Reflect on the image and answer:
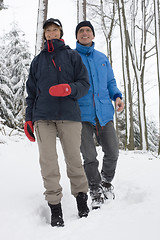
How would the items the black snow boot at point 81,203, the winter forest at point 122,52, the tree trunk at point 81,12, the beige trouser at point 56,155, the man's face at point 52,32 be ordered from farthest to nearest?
the winter forest at point 122,52 < the tree trunk at point 81,12 < the man's face at point 52,32 < the black snow boot at point 81,203 < the beige trouser at point 56,155

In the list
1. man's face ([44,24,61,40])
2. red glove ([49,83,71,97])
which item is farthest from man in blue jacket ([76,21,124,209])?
red glove ([49,83,71,97])

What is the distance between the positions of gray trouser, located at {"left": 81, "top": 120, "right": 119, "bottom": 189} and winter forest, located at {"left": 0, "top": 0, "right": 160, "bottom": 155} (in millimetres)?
3621

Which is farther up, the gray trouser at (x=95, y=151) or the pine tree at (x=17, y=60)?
the pine tree at (x=17, y=60)

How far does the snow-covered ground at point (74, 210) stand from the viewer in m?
1.73

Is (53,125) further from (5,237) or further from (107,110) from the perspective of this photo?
(5,237)

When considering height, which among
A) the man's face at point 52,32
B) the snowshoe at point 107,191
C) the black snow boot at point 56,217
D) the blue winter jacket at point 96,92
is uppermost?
the man's face at point 52,32

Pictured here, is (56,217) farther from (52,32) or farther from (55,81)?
(52,32)

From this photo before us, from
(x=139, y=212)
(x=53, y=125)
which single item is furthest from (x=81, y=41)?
(x=139, y=212)

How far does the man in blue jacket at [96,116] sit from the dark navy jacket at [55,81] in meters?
0.39

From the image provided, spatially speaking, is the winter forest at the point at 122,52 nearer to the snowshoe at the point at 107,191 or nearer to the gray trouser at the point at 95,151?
the gray trouser at the point at 95,151

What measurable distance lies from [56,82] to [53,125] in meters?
0.46

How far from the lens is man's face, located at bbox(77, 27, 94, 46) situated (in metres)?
3.04

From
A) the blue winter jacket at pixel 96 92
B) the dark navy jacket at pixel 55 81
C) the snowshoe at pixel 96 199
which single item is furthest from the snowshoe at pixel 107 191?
the dark navy jacket at pixel 55 81

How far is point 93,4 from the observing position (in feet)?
47.7
